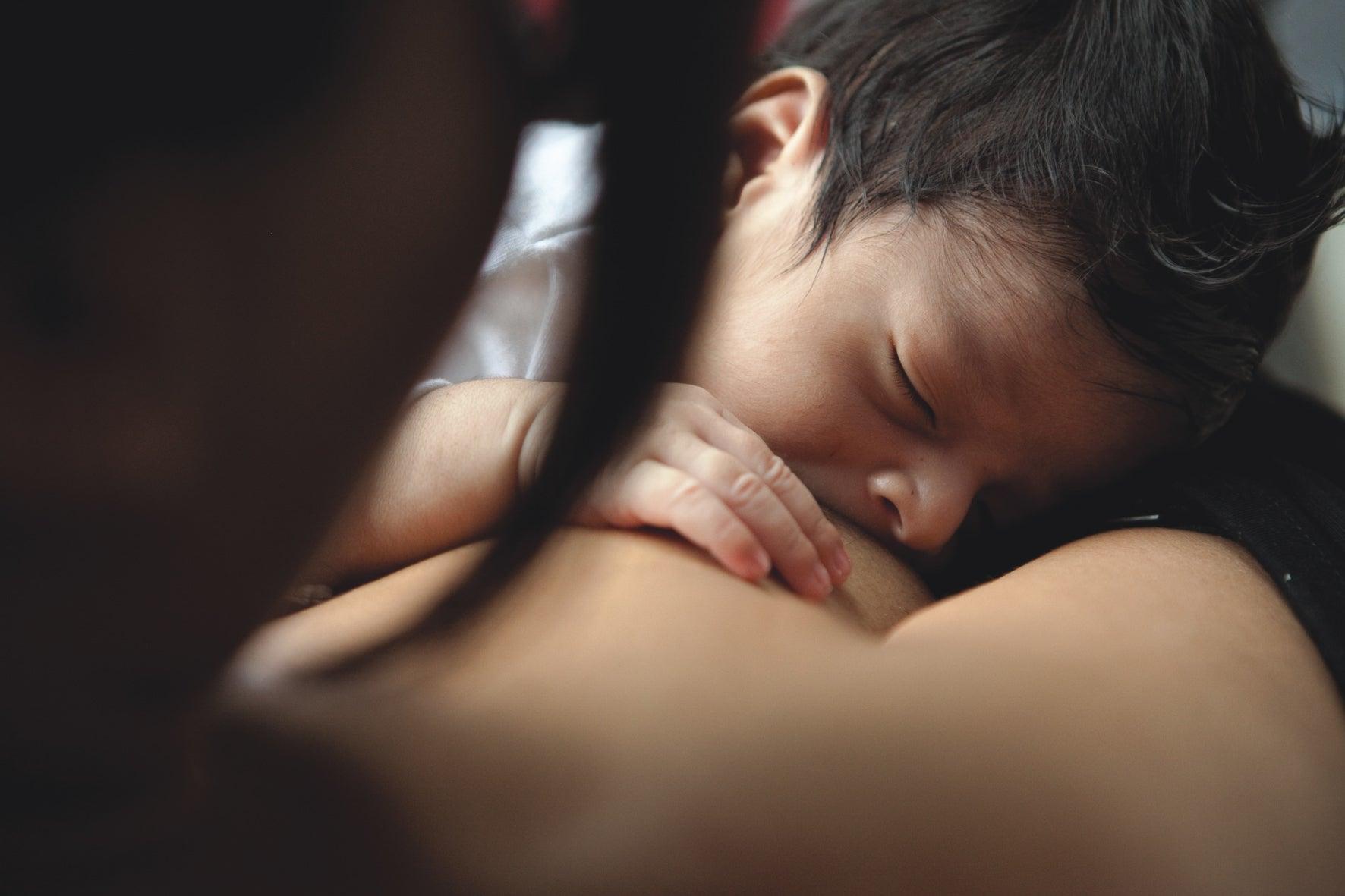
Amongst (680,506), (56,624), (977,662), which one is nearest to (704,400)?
→ (680,506)

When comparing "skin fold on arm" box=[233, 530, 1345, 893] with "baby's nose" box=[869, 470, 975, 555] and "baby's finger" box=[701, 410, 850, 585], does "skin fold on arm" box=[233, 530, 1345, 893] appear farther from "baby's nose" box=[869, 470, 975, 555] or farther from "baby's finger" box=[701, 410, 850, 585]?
"baby's nose" box=[869, 470, 975, 555]

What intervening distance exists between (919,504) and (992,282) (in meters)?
0.18

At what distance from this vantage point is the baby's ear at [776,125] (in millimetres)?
892

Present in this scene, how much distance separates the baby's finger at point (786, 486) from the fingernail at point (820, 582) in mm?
22

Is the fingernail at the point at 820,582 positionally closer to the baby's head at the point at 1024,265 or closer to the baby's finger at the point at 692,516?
the baby's finger at the point at 692,516

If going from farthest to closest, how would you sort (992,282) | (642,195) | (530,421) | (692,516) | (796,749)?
(992,282) < (530,421) < (692,516) < (796,749) < (642,195)

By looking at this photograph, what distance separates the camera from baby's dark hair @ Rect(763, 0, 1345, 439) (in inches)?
29.8

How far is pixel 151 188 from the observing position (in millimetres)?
187

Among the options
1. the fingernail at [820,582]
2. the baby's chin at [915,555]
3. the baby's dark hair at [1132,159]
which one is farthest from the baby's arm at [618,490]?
the baby's dark hair at [1132,159]

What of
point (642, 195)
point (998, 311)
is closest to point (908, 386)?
point (998, 311)

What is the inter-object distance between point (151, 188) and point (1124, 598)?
474 mm

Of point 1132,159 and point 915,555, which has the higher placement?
point 1132,159

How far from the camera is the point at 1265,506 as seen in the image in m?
0.68

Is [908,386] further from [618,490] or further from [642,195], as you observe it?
[642,195]
